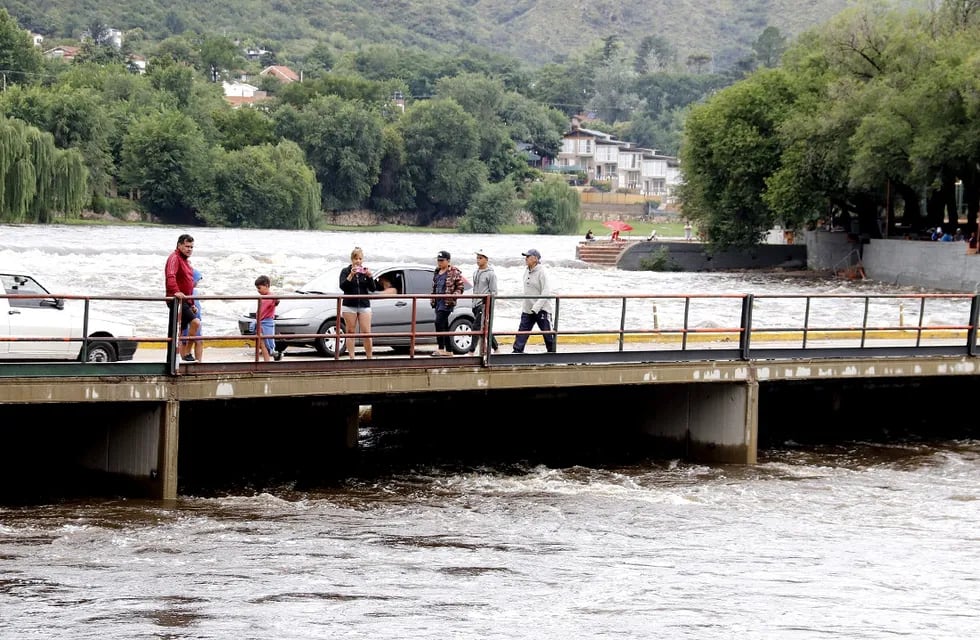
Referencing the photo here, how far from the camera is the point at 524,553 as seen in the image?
690 inches

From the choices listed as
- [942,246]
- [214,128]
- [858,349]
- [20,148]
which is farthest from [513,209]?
[858,349]

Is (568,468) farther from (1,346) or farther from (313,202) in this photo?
(313,202)

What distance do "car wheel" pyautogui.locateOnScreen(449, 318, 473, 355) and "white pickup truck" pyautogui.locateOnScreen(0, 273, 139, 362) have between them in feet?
15.0

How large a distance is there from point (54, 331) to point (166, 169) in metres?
113

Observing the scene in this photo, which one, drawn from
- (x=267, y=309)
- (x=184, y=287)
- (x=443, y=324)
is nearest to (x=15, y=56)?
(x=443, y=324)

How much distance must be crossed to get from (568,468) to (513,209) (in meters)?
139

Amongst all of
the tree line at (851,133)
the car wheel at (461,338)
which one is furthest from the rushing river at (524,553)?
the tree line at (851,133)

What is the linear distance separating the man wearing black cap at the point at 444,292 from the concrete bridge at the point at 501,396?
2.19ft

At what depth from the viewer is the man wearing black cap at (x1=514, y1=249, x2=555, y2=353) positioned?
72.4 feet

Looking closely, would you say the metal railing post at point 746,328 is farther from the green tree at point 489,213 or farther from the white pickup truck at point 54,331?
the green tree at point 489,213

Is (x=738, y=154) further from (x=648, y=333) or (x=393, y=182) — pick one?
(x=393, y=182)

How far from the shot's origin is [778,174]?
79812 millimetres

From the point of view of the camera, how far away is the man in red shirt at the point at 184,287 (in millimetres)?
19125

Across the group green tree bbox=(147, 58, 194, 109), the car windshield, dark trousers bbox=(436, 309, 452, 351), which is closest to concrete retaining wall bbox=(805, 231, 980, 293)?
the car windshield
